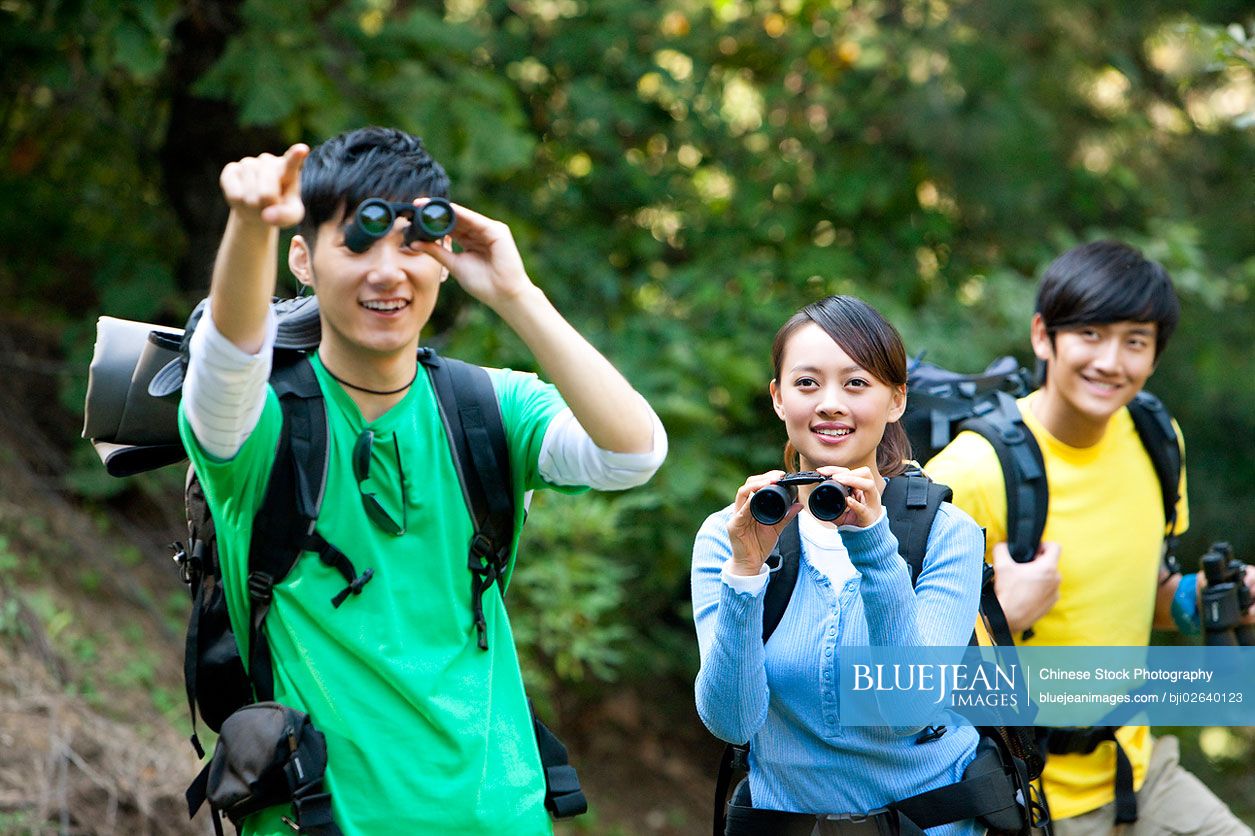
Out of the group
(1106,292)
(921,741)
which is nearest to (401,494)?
(921,741)

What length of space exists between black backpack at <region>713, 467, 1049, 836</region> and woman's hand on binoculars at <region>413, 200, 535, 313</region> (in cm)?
79

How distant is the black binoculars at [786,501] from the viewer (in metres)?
2.36

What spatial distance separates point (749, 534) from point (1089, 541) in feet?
5.04

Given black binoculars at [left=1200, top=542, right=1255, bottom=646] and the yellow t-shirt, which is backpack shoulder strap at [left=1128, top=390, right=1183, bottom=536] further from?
black binoculars at [left=1200, top=542, right=1255, bottom=646]

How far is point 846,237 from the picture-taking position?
7.62 metres

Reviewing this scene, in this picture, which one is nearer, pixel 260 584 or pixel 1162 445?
pixel 260 584

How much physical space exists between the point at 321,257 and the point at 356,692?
82 centimetres

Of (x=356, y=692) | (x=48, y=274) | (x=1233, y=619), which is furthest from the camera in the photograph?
(x=48, y=274)

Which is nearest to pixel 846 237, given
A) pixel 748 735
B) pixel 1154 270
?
pixel 1154 270

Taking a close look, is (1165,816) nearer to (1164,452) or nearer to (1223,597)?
(1223,597)

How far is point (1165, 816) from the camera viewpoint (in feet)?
11.8

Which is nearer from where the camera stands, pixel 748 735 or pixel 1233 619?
pixel 748 735

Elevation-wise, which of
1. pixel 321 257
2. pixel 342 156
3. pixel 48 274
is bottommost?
pixel 321 257

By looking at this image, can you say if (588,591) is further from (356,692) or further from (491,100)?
(356,692)
